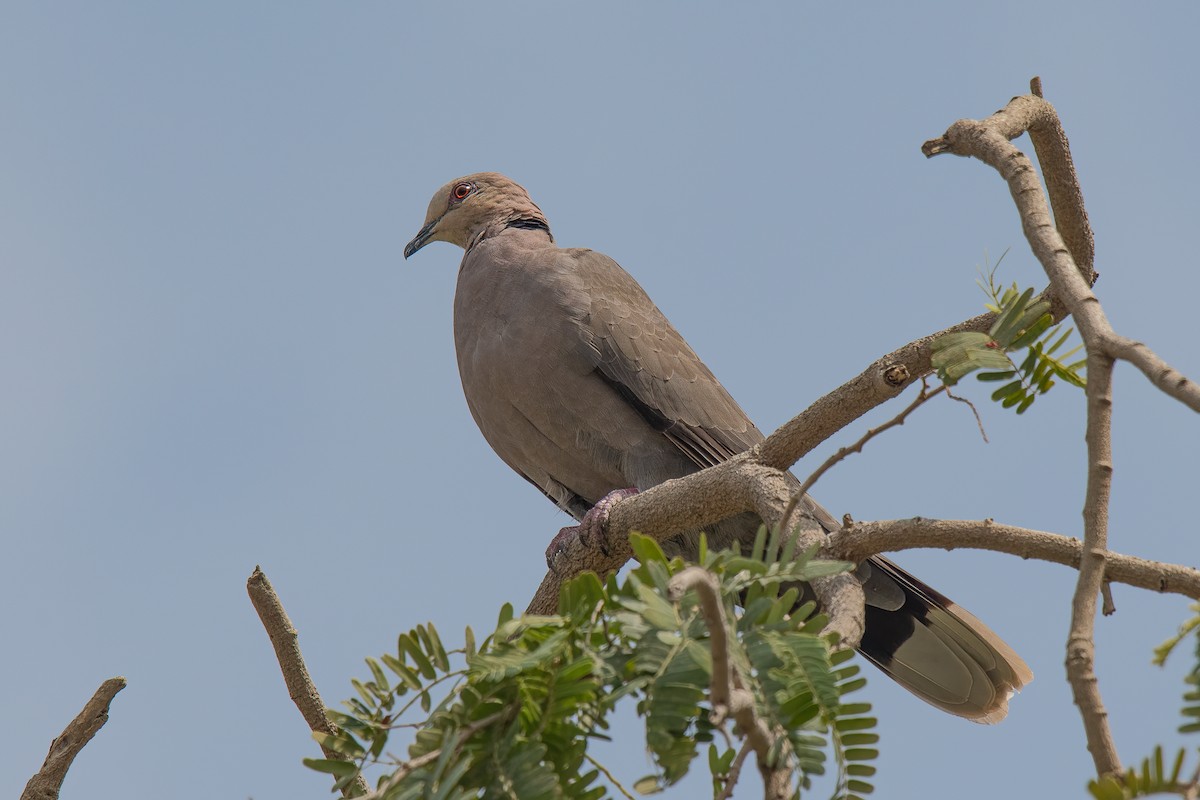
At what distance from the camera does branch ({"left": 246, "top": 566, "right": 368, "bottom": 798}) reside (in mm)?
4008

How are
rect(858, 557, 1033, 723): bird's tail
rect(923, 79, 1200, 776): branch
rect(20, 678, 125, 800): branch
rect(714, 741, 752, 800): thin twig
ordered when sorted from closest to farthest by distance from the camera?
rect(714, 741, 752, 800): thin twig → rect(923, 79, 1200, 776): branch → rect(20, 678, 125, 800): branch → rect(858, 557, 1033, 723): bird's tail

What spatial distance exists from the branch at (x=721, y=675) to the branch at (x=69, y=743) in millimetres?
2530

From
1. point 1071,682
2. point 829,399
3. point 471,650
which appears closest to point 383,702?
point 471,650

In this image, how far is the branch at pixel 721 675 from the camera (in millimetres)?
1799

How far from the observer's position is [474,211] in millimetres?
7613

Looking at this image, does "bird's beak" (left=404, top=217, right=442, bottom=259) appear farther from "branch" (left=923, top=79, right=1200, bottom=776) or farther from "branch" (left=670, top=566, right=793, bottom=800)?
"branch" (left=670, top=566, right=793, bottom=800)

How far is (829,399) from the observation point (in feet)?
12.8

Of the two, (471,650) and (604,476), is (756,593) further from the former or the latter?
(604,476)

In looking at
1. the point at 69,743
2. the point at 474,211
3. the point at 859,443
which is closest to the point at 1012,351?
the point at 859,443

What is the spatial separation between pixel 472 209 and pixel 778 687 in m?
5.88

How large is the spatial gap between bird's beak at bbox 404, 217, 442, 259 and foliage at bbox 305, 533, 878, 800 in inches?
224

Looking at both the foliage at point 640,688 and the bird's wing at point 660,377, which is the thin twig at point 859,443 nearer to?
the foliage at point 640,688

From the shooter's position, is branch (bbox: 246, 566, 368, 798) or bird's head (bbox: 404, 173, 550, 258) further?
bird's head (bbox: 404, 173, 550, 258)

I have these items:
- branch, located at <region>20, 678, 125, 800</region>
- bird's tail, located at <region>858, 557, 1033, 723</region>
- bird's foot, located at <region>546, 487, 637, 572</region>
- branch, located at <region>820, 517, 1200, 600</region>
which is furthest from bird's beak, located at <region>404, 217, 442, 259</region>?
branch, located at <region>820, 517, 1200, 600</region>
